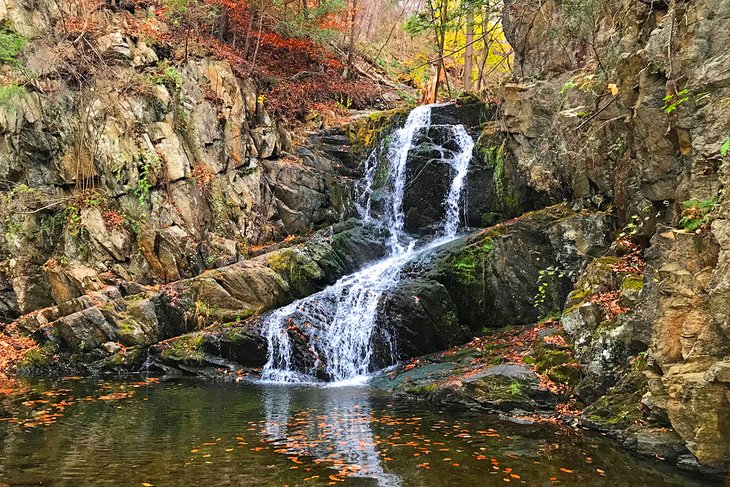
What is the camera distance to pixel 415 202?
54.5ft

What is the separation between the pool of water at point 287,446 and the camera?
17.6ft

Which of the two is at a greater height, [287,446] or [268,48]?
[268,48]

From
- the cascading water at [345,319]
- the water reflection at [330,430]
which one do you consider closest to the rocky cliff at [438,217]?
the cascading water at [345,319]

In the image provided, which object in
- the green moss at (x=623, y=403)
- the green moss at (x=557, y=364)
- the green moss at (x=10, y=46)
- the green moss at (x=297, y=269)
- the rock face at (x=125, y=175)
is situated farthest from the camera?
the green moss at (x=297, y=269)

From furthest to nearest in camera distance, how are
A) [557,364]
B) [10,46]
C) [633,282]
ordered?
1. [10,46]
2. [557,364]
3. [633,282]

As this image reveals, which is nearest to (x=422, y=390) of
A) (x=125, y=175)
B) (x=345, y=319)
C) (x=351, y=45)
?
(x=345, y=319)

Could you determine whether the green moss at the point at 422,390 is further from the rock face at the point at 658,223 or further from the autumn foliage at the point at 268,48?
the autumn foliage at the point at 268,48

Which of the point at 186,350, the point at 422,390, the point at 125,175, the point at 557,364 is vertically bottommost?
the point at 422,390

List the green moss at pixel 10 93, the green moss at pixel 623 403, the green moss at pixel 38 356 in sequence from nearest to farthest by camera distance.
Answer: the green moss at pixel 623 403 → the green moss at pixel 38 356 → the green moss at pixel 10 93

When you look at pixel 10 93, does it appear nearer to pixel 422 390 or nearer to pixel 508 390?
pixel 422 390

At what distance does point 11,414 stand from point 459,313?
8.78 m

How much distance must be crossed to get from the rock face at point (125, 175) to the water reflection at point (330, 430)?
6420 millimetres

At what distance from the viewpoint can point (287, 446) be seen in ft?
21.3

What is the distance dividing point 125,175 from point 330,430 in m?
10.6
